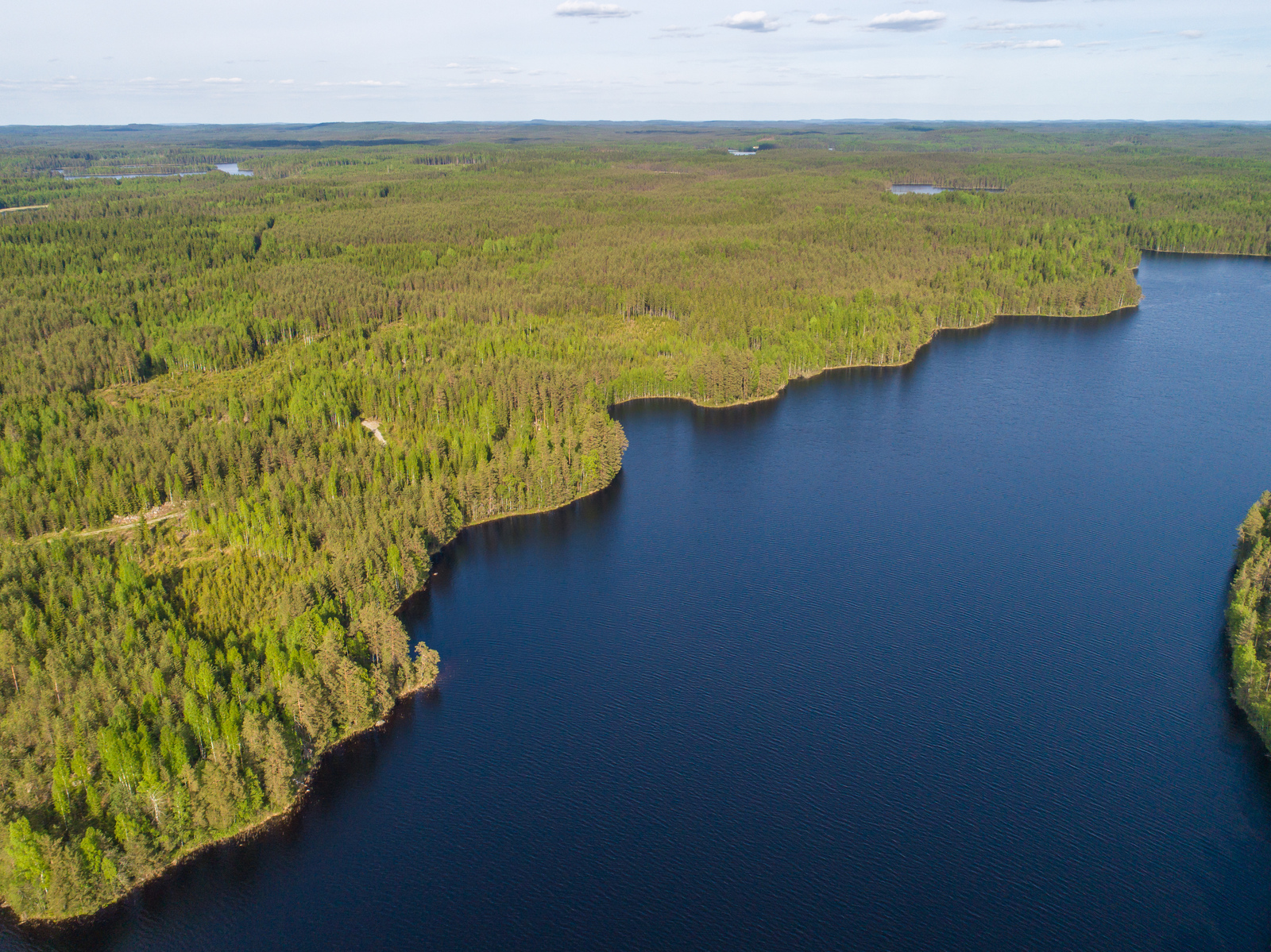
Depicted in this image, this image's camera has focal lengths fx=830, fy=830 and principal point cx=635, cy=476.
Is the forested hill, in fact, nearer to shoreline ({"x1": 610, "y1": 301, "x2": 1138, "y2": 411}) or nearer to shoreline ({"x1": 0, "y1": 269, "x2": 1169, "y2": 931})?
shoreline ({"x1": 0, "y1": 269, "x2": 1169, "y2": 931})

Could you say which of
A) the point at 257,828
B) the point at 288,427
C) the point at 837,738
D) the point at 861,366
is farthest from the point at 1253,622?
the point at 288,427

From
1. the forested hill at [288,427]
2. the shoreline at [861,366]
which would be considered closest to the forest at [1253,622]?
the forested hill at [288,427]

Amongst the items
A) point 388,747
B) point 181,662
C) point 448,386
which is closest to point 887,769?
point 388,747

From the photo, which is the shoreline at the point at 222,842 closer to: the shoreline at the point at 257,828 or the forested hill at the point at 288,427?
the shoreline at the point at 257,828

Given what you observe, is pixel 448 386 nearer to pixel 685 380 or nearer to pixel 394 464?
pixel 394 464

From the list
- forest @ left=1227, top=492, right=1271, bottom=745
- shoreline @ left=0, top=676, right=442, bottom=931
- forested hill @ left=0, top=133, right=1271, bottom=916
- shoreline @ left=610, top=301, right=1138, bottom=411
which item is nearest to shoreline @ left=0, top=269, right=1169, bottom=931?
shoreline @ left=0, top=676, right=442, bottom=931

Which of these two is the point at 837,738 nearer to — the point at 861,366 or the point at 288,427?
the point at 288,427
